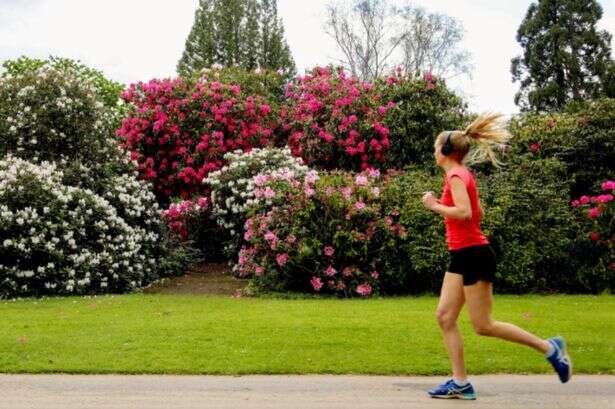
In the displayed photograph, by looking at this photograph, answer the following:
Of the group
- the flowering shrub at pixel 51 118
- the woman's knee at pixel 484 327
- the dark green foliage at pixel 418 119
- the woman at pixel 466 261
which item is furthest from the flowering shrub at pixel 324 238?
the woman's knee at pixel 484 327

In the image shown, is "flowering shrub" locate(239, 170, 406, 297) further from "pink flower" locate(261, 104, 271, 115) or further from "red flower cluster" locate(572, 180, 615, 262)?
"pink flower" locate(261, 104, 271, 115)

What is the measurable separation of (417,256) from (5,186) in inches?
305

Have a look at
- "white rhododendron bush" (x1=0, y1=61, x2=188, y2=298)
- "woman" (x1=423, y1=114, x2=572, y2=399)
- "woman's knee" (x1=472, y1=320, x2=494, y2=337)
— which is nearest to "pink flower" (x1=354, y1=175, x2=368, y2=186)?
"white rhododendron bush" (x1=0, y1=61, x2=188, y2=298)

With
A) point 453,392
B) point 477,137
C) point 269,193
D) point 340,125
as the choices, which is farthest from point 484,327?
point 340,125

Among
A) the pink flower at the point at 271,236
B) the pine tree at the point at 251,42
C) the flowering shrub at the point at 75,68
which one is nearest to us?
the pink flower at the point at 271,236

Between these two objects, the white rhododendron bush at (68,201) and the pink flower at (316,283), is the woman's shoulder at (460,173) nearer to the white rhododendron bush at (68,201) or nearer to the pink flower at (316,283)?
the pink flower at (316,283)

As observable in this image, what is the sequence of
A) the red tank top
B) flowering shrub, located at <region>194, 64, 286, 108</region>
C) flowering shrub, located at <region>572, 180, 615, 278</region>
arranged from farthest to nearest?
flowering shrub, located at <region>194, 64, 286, 108</region> < flowering shrub, located at <region>572, 180, 615, 278</region> < the red tank top

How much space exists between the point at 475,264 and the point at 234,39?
44.5 m

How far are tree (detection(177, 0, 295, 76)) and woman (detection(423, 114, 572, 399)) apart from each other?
140 feet

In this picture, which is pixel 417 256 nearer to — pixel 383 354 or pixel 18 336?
pixel 383 354

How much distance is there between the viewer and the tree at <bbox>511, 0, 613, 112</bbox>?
41156mm

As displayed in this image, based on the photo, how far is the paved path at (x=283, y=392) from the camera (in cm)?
584

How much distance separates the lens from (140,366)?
7.10 meters

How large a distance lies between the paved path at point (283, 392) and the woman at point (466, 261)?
1.00 feet
